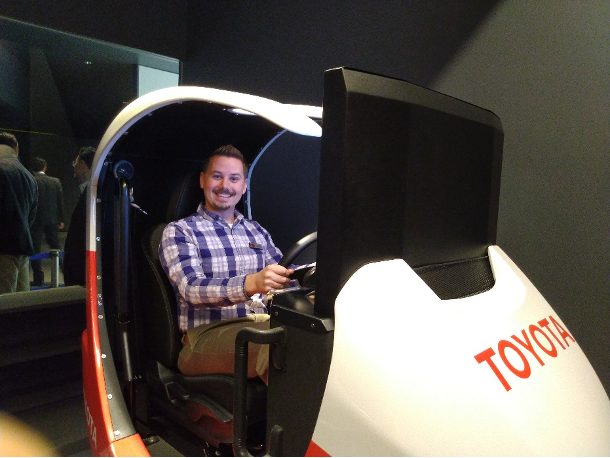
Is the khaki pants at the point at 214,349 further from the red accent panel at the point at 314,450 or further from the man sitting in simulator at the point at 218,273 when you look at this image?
the red accent panel at the point at 314,450

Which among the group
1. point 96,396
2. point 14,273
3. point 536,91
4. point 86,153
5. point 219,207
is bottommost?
point 96,396

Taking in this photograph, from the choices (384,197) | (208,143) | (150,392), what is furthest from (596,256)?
(150,392)

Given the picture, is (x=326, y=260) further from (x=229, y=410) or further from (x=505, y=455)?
(x=229, y=410)

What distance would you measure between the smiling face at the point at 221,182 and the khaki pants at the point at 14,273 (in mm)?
1977

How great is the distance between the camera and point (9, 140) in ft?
11.0

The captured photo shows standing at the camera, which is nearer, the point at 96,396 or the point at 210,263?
the point at 96,396

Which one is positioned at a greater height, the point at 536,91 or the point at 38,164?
the point at 536,91

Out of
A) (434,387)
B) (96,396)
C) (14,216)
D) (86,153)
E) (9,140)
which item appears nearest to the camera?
(434,387)

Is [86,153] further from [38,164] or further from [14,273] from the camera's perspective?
[14,273]

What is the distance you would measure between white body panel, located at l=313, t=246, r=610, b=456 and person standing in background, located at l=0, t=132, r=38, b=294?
9.56 ft

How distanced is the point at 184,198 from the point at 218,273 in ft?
1.15

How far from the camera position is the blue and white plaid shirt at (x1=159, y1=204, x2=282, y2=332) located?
1629 mm

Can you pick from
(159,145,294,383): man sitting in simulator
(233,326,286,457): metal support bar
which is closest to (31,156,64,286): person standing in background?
(159,145,294,383): man sitting in simulator

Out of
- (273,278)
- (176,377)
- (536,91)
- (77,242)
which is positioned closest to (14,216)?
(77,242)
